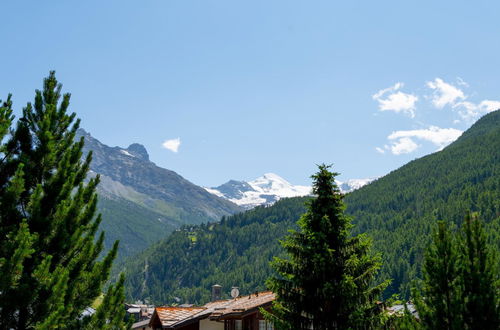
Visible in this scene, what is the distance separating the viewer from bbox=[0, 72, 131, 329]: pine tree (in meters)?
14.7

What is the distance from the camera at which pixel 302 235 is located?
22.7 m

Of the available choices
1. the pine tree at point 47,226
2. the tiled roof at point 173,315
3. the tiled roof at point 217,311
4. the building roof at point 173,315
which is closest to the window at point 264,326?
the tiled roof at point 217,311

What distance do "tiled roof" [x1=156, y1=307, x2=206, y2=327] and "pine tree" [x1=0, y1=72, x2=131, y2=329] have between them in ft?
78.8

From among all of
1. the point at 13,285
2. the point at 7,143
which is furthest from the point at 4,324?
the point at 7,143

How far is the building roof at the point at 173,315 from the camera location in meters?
41.2

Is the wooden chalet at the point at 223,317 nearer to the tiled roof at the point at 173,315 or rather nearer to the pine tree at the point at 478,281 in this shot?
the tiled roof at the point at 173,315

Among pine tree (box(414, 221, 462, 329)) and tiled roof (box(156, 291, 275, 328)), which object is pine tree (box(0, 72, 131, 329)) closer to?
pine tree (box(414, 221, 462, 329))

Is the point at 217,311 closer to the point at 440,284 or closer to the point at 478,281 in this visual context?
the point at 440,284

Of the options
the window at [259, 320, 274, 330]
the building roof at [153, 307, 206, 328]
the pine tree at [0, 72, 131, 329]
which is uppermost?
the pine tree at [0, 72, 131, 329]

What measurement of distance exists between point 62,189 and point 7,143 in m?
2.74

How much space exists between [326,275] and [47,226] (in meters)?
10.8

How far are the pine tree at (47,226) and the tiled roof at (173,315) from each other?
2402 cm

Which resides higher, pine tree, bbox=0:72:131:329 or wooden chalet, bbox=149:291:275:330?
pine tree, bbox=0:72:131:329

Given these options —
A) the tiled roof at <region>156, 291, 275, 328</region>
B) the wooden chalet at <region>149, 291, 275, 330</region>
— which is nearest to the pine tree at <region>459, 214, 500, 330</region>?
the wooden chalet at <region>149, 291, 275, 330</region>
